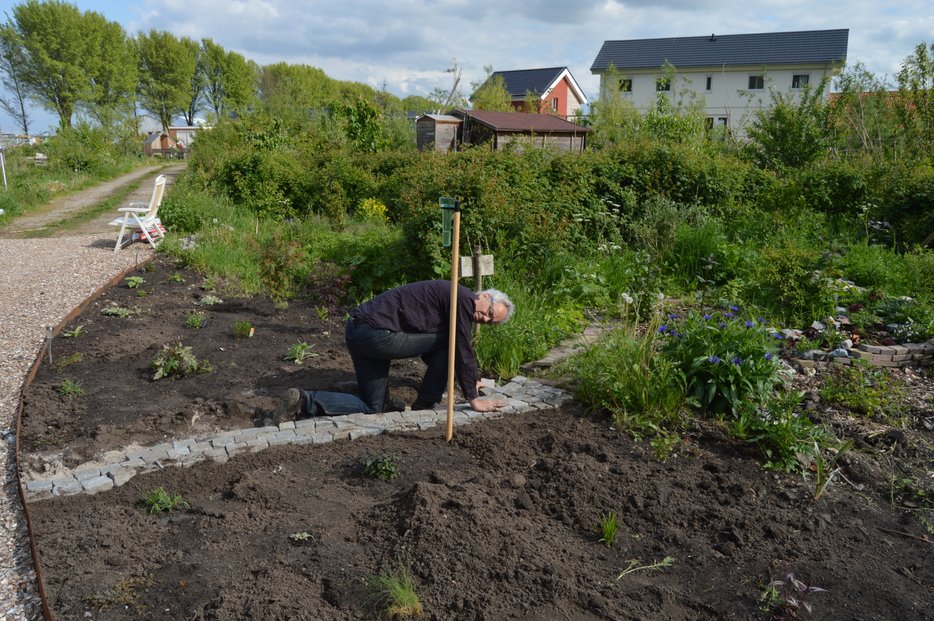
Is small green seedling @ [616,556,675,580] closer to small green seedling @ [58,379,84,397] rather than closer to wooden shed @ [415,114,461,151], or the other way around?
small green seedling @ [58,379,84,397]

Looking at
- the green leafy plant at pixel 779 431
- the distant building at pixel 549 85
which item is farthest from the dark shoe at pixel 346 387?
the distant building at pixel 549 85

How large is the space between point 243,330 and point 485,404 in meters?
2.84

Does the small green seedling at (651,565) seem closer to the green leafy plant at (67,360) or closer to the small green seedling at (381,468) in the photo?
the small green seedling at (381,468)

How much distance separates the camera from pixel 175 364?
18.0 feet

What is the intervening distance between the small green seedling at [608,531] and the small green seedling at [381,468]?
1.18m

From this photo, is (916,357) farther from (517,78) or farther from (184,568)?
(517,78)

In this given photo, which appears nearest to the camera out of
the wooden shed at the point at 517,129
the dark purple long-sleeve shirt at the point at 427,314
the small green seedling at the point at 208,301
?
the dark purple long-sleeve shirt at the point at 427,314

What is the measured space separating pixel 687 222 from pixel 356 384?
20.4 feet

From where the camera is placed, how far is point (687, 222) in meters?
9.71

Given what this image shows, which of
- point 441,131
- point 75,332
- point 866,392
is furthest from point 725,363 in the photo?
point 441,131

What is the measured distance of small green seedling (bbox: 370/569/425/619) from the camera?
8.78ft

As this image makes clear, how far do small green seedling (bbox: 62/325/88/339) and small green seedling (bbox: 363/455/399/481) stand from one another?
13.0 feet

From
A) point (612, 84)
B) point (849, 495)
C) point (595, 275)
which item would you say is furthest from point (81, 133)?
point (849, 495)

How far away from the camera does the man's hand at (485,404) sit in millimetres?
4691
